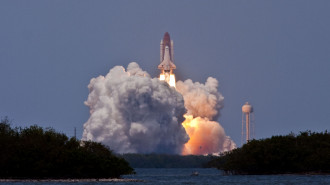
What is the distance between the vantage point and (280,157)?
5113 inches

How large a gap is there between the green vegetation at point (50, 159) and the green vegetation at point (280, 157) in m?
20.9

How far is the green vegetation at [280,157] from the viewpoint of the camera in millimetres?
129875

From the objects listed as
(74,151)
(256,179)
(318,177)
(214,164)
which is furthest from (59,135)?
(214,164)

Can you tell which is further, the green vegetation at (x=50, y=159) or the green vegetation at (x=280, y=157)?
the green vegetation at (x=280, y=157)

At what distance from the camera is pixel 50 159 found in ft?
368

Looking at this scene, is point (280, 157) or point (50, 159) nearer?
point (50, 159)

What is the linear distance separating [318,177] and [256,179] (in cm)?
854

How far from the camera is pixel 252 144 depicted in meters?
134

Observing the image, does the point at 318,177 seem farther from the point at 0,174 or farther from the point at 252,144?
the point at 0,174

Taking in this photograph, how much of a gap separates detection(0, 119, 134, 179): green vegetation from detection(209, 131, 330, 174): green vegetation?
20.9m

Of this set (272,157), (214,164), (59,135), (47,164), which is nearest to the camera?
(47,164)

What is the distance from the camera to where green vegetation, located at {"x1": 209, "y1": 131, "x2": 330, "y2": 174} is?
5113 inches

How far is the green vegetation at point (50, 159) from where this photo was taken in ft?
366

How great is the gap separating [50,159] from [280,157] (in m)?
31.1
